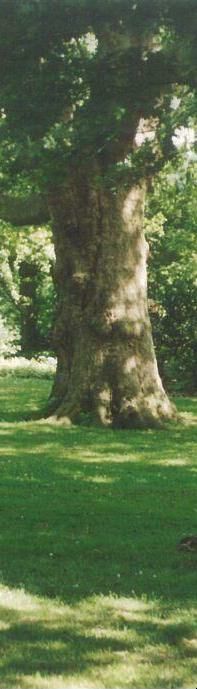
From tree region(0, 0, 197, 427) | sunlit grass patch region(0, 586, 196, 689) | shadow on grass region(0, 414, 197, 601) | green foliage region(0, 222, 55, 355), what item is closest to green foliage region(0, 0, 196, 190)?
tree region(0, 0, 197, 427)

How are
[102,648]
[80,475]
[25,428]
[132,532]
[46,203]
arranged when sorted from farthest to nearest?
1. [46,203]
2. [25,428]
3. [80,475]
4. [132,532]
5. [102,648]

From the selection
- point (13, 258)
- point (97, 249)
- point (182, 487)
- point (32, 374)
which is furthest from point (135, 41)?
point (13, 258)

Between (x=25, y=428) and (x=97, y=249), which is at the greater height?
(x=97, y=249)

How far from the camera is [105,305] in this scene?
1866cm

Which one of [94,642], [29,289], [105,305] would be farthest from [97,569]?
[29,289]

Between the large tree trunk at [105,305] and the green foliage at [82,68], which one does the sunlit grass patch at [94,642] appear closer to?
the green foliage at [82,68]

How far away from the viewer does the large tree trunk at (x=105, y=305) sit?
18.6 meters

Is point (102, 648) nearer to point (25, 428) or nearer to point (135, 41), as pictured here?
point (135, 41)

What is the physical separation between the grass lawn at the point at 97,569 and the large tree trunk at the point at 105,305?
2960 mm

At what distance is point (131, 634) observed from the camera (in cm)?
633

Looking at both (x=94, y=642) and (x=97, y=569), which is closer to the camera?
(x=94, y=642)

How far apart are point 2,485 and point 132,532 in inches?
125

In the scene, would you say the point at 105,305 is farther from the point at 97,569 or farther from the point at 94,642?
the point at 94,642

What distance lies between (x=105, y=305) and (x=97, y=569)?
10910 millimetres
